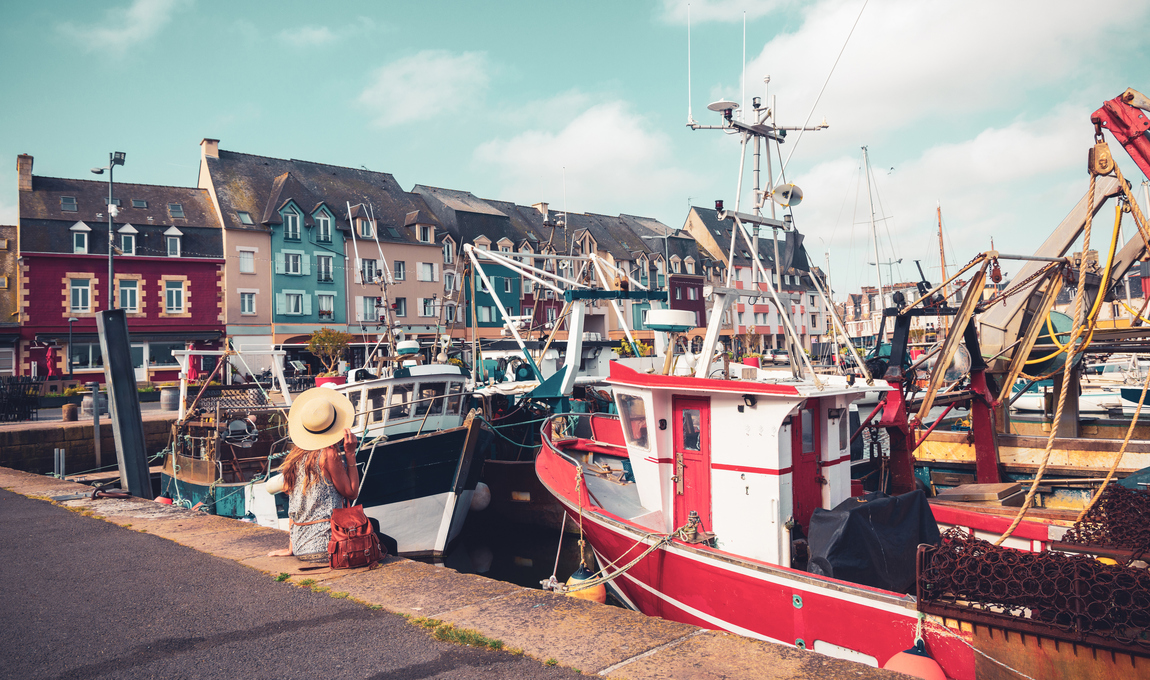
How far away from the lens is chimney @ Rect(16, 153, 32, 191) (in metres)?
34.5

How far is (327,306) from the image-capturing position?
132ft

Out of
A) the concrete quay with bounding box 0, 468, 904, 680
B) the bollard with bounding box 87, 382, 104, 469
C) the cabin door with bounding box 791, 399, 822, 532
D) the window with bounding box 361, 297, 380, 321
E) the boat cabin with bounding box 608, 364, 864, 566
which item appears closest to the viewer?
the concrete quay with bounding box 0, 468, 904, 680

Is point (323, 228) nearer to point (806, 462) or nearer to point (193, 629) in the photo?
point (806, 462)

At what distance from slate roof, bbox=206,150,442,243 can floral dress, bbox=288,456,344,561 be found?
116ft

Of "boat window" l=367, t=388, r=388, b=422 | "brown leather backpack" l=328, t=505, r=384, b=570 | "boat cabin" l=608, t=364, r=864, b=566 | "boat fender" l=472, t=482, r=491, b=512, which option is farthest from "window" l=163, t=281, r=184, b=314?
"brown leather backpack" l=328, t=505, r=384, b=570

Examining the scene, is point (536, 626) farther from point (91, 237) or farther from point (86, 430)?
point (91, 237)

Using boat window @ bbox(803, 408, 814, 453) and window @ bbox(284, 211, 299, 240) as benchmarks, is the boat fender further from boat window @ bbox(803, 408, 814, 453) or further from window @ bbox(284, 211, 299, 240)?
window @ bbox(284, 211, 299, 240)

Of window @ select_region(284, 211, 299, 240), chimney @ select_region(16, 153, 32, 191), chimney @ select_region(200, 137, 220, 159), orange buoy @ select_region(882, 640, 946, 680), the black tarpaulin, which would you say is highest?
chimney @ select_region(200, 137, 220, 159)

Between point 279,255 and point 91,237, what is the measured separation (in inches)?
332

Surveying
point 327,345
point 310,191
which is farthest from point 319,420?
point 310,191

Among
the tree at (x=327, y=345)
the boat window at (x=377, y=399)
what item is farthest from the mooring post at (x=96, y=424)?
the tree at (x=327, y=345)

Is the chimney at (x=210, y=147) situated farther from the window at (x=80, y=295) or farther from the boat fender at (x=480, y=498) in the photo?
the boat fender at (x=480, y=498)

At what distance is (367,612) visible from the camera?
4.88 meters

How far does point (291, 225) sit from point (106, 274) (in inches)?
356
